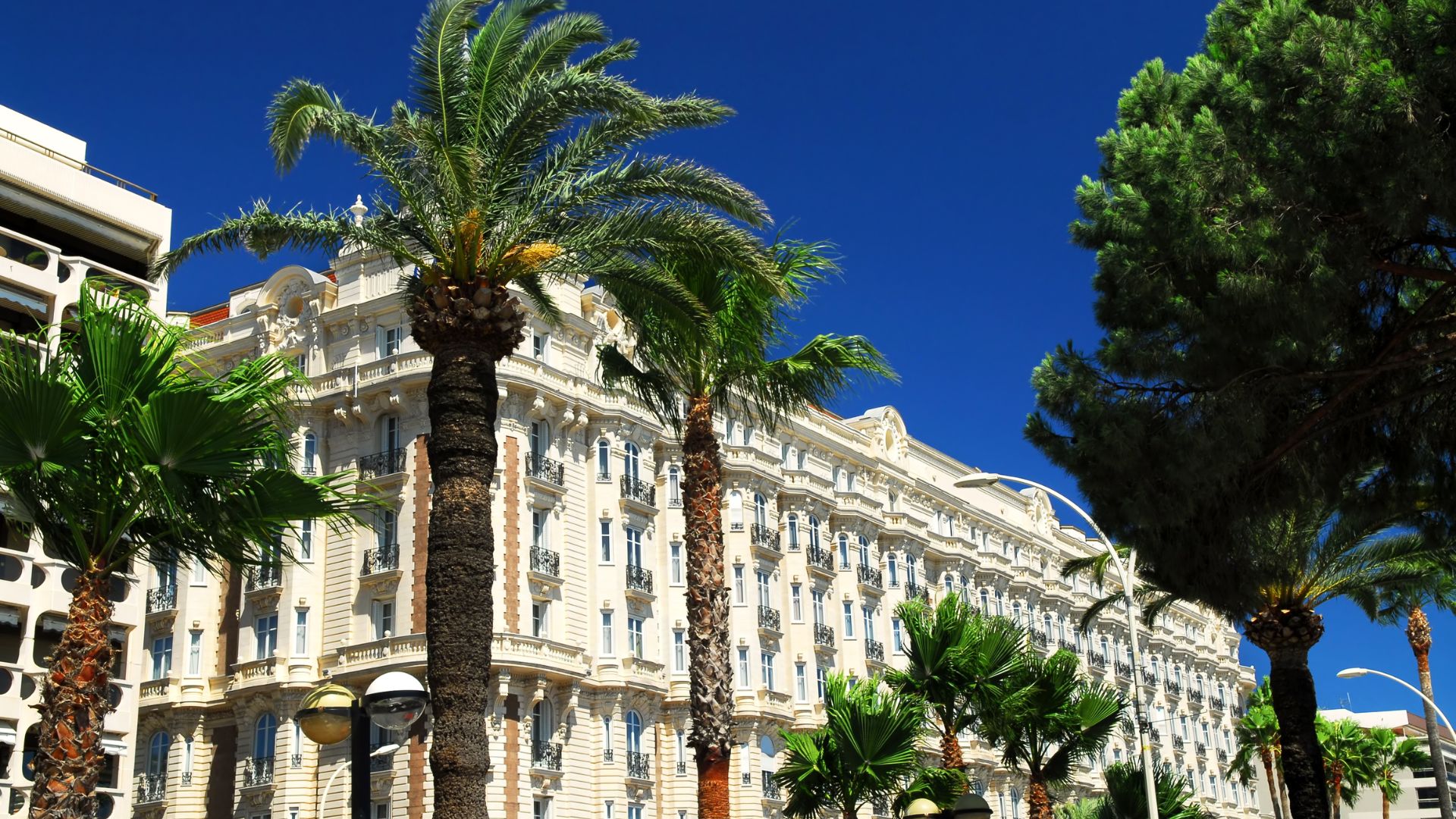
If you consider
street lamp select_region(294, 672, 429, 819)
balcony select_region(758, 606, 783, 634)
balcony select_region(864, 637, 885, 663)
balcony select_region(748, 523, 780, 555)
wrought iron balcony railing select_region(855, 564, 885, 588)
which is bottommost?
street lamp select_region(294, 672, 429, 819)

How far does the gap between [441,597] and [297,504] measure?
11.5 ft

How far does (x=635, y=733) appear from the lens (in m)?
48.6

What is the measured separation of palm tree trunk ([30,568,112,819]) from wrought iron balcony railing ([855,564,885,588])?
144ft

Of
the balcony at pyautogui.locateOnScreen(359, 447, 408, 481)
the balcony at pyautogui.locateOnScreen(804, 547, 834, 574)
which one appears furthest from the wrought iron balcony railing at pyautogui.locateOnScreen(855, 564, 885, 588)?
the balcony at pyautogui.locateOnScreen(359, 447, 408, 481)

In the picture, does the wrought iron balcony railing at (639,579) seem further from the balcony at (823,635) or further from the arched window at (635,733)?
the balcony at (823,635)

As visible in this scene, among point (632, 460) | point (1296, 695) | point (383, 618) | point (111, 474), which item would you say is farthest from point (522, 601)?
point (111, 474)

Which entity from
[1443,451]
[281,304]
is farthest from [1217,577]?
[281,304]

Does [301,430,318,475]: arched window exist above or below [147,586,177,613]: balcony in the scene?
above

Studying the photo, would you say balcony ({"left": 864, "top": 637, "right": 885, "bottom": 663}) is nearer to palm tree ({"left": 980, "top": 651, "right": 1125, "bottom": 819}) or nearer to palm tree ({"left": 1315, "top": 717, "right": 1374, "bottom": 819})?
palm tree ({"left": 1315, "top": 717, "right": 1374, "bottom": 819})

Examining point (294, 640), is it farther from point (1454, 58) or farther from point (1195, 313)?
point (1454, 58)

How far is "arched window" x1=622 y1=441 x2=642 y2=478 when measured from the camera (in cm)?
5112

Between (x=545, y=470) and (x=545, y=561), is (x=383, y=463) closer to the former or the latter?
(x=545, y=470)

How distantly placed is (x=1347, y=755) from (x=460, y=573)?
209 feet

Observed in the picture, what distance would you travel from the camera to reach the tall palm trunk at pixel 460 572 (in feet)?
56.7
